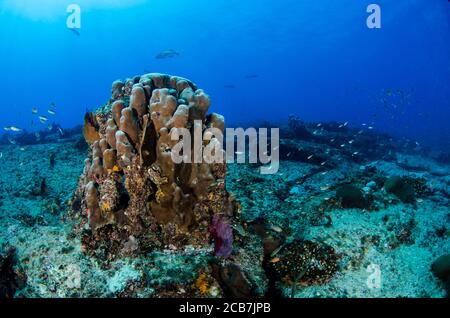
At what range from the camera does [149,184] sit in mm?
4746

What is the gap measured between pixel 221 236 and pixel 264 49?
85208 mm

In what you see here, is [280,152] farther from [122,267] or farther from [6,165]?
[6,165]

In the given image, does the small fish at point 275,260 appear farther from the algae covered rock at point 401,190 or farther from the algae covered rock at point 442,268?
the algae covered rock at point 401,190

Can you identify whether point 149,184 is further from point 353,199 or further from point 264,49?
point 264,49

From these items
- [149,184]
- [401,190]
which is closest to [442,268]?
[401,190]

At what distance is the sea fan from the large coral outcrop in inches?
3.5

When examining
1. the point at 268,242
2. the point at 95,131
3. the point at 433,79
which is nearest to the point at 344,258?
the point at 268,242

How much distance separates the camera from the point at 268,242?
5160 mm

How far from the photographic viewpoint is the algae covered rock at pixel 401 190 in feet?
23.5

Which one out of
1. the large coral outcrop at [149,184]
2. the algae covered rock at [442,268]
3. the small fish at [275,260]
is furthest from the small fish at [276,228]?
the algae covered rock at [442,268]

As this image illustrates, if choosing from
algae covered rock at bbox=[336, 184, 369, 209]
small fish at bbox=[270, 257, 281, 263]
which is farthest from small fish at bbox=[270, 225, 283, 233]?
algae covered rock at bbox=[336, 184, 369, 209]

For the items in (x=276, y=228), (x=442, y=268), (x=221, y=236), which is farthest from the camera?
(x=276, y=228)

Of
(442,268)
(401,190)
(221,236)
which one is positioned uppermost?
(401,190)
